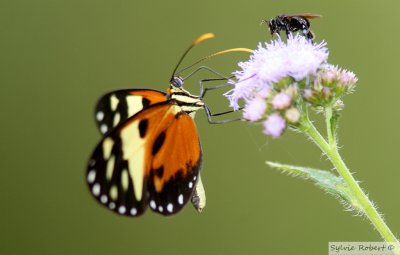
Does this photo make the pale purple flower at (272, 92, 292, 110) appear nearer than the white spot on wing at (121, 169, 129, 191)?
Yes

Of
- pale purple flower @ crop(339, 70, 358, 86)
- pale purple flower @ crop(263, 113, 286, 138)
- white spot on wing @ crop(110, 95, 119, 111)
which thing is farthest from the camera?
white spot on wing @ crop(110, 95, 119, 111)

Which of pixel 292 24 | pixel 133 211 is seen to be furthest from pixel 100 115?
pixel 292 24

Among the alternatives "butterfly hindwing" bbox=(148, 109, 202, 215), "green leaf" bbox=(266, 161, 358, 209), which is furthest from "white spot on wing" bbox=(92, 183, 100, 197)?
"green leaf" bbox=(266, 161, 358, 209)

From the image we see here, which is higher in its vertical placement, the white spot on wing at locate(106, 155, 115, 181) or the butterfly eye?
the butterfly eye

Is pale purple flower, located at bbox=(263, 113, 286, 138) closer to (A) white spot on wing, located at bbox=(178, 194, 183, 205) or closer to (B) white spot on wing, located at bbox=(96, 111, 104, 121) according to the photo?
(A) white spot on wing, located at bbox=(178, 194, 183, 205)

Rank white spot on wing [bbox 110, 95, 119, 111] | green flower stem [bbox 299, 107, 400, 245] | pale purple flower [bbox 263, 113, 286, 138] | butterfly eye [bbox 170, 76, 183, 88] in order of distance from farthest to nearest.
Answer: butterfly eye [bbox 170, 76, 183, 88] → white spot on wing [bbox 110, 95, 119, 111] → pale purple flower [bbox 263, 113, 286, 138] → green flower stem [bbox 299, 107, 400, 245]

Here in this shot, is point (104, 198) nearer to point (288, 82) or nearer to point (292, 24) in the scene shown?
point (288, 82)

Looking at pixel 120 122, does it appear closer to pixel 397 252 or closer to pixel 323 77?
pixel 323 77
